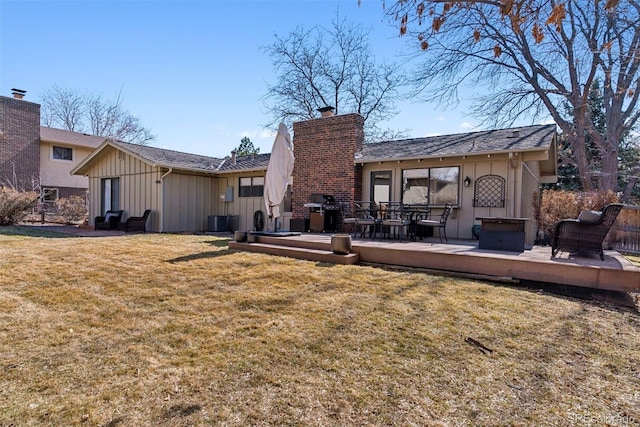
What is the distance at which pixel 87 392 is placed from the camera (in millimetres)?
2293

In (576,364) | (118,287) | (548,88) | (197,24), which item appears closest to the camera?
(576,364)

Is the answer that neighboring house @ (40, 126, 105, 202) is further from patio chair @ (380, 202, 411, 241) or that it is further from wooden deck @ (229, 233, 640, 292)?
wooden deck @ (229, 233, 640, 292)

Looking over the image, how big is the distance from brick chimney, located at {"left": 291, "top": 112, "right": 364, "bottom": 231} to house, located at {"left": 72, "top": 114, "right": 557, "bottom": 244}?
0.03 metres

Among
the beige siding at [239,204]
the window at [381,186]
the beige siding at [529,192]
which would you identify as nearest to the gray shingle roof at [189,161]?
the beige siding at [239,204]

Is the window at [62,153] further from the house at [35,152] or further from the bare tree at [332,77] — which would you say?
the bare tree at [332,77]

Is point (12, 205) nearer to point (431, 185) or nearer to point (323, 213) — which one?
point (323, 213)

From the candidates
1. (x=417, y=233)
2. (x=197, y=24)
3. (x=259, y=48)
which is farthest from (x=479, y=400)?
(x=259, y=48)

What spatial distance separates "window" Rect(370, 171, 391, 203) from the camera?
9805mm

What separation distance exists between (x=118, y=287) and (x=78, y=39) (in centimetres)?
1149

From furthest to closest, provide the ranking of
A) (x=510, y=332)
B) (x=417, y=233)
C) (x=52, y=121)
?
(x=52, y=121) → (x=417, y=233) → (x=510, y=332)

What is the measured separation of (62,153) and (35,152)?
1.42 meters

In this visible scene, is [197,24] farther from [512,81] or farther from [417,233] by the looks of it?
[512,81]

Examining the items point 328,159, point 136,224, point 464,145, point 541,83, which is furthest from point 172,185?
point 541,83

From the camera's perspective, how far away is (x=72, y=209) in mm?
16234
